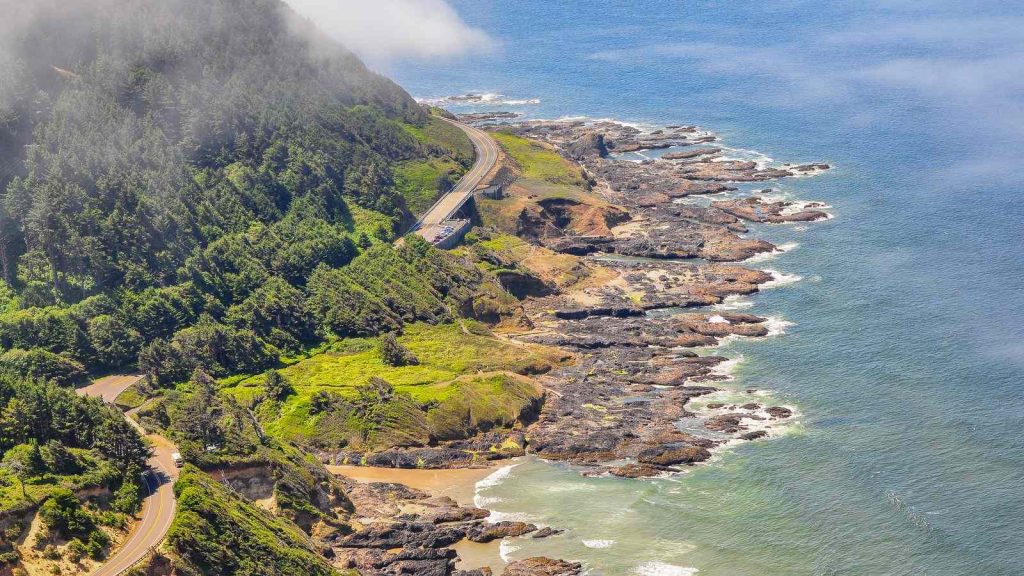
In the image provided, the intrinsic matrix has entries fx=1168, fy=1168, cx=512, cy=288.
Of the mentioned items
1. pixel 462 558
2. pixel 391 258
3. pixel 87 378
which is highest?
pixel 391 258

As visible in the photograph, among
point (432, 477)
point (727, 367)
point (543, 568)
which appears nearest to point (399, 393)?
point (432, 477)

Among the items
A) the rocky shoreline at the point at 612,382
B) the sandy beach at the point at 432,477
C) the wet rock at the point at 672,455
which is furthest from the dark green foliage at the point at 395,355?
the wet rock at the point at 672,455

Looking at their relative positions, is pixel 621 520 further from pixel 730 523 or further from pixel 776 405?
pixel 776 405

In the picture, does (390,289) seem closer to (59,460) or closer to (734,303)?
(734,303)

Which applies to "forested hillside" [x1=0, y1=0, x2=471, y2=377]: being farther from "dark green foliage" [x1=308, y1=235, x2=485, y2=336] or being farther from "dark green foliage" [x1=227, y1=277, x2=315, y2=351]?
"dark green foliage" [x1=308, y1=235, x2=485, y2=336]

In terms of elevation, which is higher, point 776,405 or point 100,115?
point 100,115

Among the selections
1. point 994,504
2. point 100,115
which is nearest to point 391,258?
point 100,115

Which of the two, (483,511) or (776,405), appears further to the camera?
(776,405)
